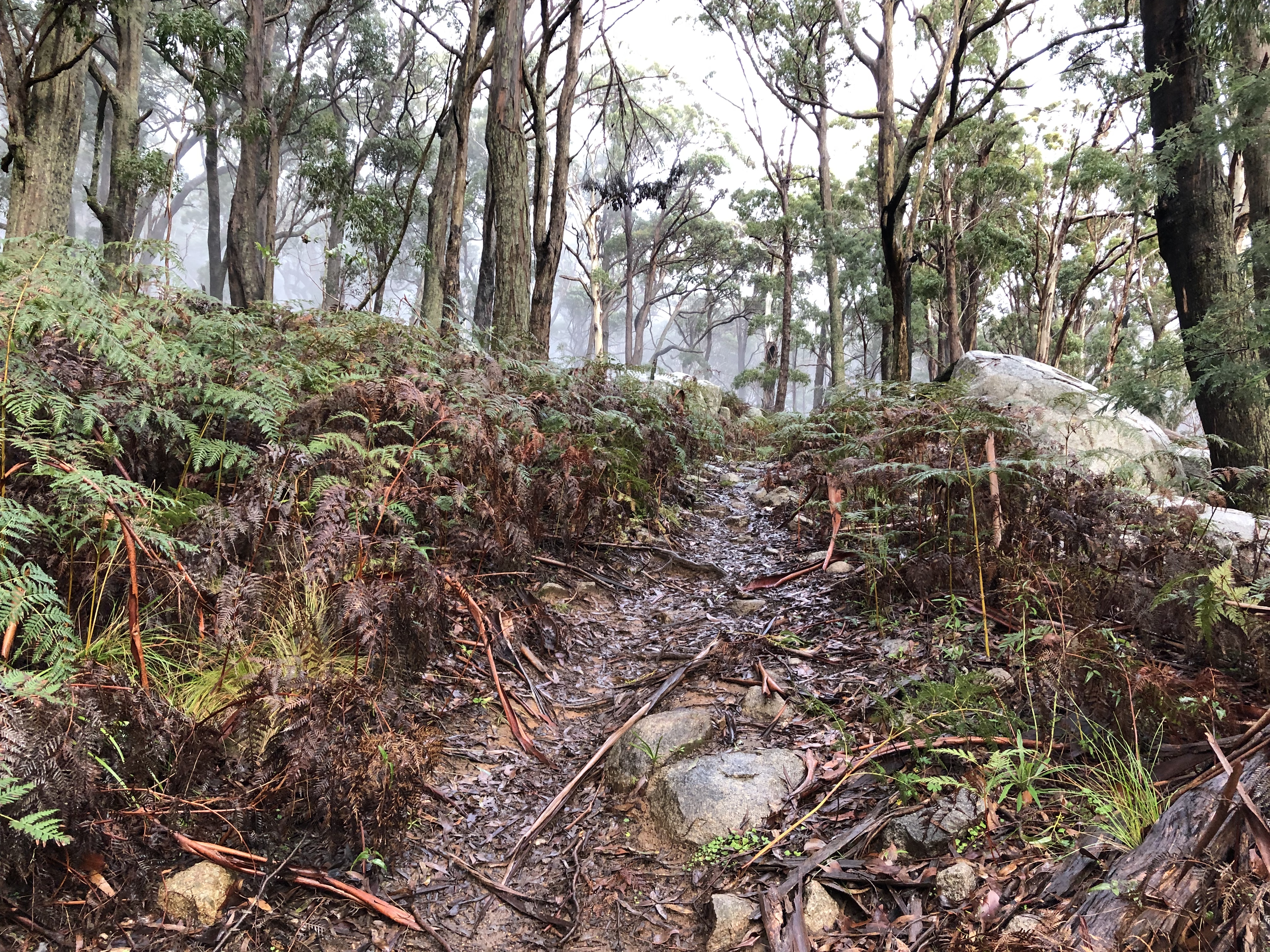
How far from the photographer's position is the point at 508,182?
7562mm

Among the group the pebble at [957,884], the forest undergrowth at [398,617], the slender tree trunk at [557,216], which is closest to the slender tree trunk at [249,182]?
the slender tree trunk at [557,216]

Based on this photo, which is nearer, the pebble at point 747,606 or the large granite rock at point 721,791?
the large granite rock at point 721,791

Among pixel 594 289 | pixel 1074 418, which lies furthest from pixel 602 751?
pixel 594 289

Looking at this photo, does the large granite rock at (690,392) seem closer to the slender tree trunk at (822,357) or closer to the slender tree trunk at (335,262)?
the slender tree trunk at (335,262)

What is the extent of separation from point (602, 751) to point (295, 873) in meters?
1.10

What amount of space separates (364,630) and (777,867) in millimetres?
1438

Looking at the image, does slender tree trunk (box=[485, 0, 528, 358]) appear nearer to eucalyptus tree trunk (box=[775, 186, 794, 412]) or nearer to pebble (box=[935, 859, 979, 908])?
pebble (box=[935, 859, 979, 908])

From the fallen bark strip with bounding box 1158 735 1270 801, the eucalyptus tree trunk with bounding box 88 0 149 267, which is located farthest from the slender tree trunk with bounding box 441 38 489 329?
the fallen bark strip with bounding box 1158 735 1270 801

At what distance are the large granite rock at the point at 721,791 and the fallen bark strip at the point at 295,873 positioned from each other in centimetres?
84

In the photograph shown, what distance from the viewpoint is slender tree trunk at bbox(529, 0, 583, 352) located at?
337 inches

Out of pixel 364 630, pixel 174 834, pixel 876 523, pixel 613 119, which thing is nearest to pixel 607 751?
pixel 364 630

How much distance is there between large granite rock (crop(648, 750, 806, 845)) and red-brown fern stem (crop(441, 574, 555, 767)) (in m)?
0.52

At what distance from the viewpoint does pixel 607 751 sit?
2.68 m

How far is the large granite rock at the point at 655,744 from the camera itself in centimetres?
256
